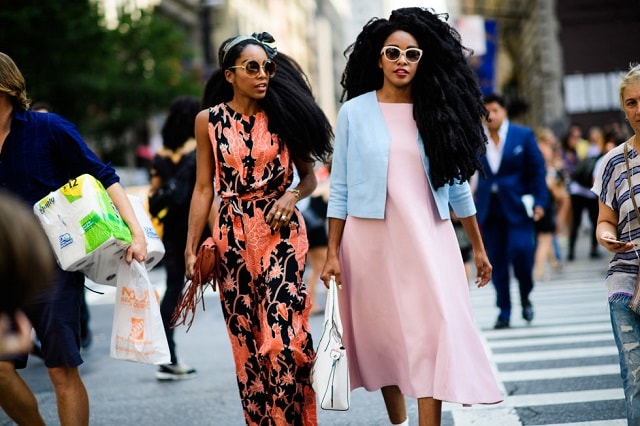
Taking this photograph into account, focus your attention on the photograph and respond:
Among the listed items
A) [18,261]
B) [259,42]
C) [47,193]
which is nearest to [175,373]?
[47,193]

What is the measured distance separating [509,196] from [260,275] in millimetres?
4611

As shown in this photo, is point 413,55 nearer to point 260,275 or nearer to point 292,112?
point 292,112

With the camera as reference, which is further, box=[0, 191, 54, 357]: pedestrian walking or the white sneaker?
the white sneaker

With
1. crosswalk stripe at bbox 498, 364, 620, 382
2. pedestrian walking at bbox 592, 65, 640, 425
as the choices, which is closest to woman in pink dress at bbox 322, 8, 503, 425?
pedestrian walking at bbox 592, 65, 640, 425

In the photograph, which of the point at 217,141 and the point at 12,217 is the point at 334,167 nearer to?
the point at 217,141

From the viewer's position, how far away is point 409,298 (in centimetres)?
486

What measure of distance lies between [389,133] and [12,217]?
2.88m

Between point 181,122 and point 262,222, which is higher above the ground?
point 181,122

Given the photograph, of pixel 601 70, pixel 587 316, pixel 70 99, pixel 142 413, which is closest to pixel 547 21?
pixel 601 70

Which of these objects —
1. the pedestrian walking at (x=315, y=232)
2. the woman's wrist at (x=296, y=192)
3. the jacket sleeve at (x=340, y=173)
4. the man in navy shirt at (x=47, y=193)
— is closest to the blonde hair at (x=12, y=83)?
the man in navy shirt at (x=47, y=193)

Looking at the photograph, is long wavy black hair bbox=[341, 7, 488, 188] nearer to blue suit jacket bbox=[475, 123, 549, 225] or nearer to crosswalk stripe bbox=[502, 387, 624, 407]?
crosswalk stripe bbox=[502, 387, 624, 407]

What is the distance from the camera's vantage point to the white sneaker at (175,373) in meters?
7.88

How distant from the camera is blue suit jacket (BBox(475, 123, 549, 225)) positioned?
9141 millimetres

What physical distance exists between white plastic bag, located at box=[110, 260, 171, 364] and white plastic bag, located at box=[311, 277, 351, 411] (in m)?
0.81
